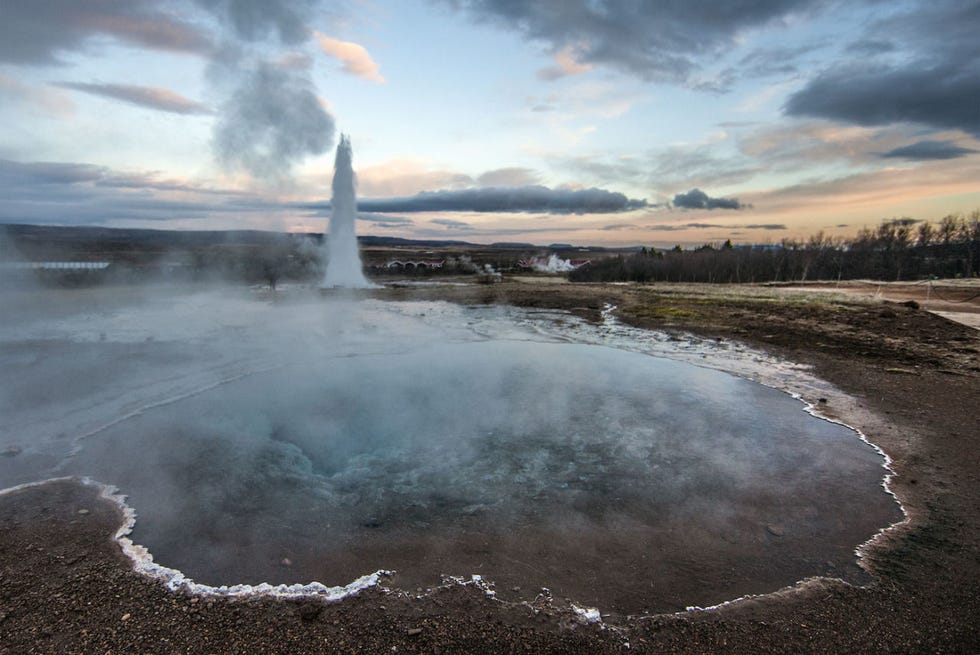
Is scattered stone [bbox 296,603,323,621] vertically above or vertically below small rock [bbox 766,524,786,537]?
below

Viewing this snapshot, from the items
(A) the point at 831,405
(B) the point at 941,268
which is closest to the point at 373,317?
(A) the point at 831,405

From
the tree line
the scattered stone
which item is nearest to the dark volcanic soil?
the scattered stone

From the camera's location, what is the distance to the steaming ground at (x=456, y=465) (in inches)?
149

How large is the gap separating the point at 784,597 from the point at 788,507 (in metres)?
1.47

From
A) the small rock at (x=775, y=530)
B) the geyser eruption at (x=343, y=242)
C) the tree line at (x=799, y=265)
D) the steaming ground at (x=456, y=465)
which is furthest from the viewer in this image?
the tree line at (x=799, y=265)

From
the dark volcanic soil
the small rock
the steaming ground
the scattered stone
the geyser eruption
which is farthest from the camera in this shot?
the geyser eruption

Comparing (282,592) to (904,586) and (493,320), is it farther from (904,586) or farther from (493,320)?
(493,320)

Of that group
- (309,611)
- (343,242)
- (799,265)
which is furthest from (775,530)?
(799,265)

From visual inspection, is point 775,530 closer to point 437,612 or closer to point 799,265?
point 437,612

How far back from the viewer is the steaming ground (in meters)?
3.79

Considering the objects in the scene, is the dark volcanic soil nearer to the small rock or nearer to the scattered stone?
the scattered stone

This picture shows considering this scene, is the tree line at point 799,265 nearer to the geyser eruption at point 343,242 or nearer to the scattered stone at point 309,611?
the geyser eruption at point 343,242

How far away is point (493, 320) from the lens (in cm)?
1655

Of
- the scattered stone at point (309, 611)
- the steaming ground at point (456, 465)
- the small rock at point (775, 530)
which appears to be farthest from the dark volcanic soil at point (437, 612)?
the small rock at point (775, 530)
